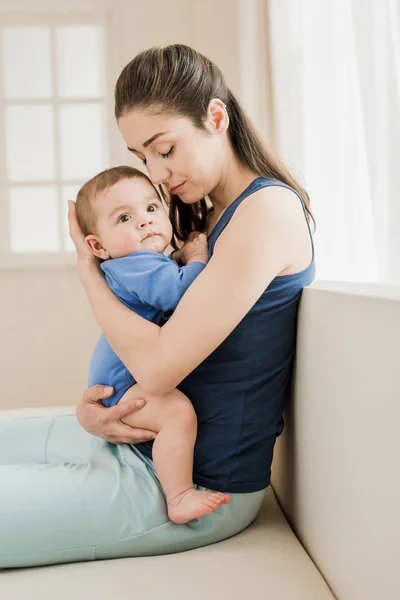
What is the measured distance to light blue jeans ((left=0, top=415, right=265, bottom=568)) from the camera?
1279 mm

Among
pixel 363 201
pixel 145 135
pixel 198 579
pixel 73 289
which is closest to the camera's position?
pixel 198 579

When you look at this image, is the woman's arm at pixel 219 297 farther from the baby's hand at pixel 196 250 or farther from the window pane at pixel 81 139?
the window pane at pixel 81 139

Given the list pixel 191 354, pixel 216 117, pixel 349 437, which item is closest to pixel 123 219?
pixel 216 117

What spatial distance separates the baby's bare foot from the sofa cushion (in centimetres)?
7

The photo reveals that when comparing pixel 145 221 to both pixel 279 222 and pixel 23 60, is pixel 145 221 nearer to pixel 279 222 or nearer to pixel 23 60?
pixel 279 222

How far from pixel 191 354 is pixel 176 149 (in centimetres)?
47

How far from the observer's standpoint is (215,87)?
1573mm

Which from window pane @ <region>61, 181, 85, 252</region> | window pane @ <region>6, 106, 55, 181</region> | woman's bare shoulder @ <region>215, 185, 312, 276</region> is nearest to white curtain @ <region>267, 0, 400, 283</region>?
woman's bare shoulder @ <region>215, 185, 312, 276</region>

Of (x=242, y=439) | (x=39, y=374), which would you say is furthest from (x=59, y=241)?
(x=242, y=439)

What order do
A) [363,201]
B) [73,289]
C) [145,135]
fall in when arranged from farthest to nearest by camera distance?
[73,289], [363,201], [145,135]

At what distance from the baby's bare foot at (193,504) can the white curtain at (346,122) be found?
2.58ft

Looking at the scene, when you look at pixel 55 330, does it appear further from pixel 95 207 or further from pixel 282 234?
pixel 282 234

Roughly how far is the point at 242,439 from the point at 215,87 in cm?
77

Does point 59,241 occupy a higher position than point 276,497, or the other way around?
point 59,241
